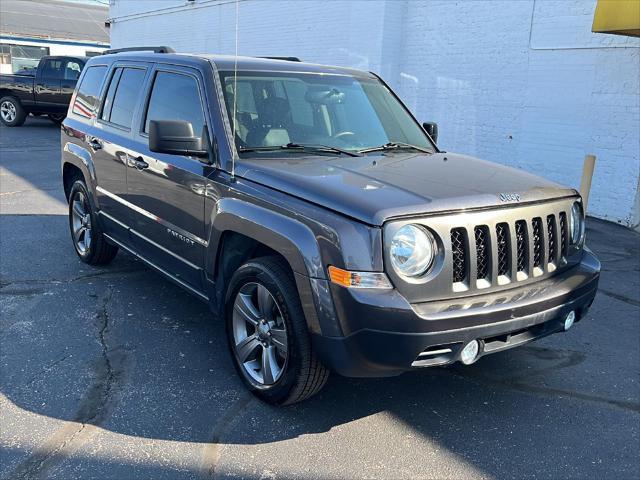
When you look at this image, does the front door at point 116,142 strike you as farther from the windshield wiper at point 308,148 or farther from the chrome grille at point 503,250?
the chrome grille at point 503,250

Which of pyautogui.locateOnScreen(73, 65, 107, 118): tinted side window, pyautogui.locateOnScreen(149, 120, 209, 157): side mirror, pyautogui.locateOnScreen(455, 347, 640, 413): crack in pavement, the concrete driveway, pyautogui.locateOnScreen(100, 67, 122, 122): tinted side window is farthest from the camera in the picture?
pyautogui.locateOnScreen(73, 65, 107, 118): tinted side window

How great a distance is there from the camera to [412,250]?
9.48ft

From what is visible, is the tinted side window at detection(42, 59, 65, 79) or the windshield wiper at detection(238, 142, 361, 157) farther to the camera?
the tinted side window at detection(42, 59, 65, 79)

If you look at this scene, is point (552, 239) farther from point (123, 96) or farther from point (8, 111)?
point (8, 111)

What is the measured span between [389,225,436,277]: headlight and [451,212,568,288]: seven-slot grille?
14 cm

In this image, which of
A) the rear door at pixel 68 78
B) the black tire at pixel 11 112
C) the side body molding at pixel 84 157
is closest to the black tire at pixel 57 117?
the rear door at pixel 68 78

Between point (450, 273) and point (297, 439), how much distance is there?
1.19 meters

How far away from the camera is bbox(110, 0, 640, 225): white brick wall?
31.0 ft

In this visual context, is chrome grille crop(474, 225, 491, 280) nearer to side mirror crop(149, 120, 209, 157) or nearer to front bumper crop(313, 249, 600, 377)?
front bumper crop(313, 249, 600, 377)

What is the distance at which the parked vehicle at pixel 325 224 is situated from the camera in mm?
2857

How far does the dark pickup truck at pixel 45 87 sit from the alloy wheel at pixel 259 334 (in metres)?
16.3

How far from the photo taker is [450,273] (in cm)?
292

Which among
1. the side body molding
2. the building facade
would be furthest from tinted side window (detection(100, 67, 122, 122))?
the building facade

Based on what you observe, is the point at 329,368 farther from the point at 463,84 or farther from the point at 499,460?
the point at 463,84
